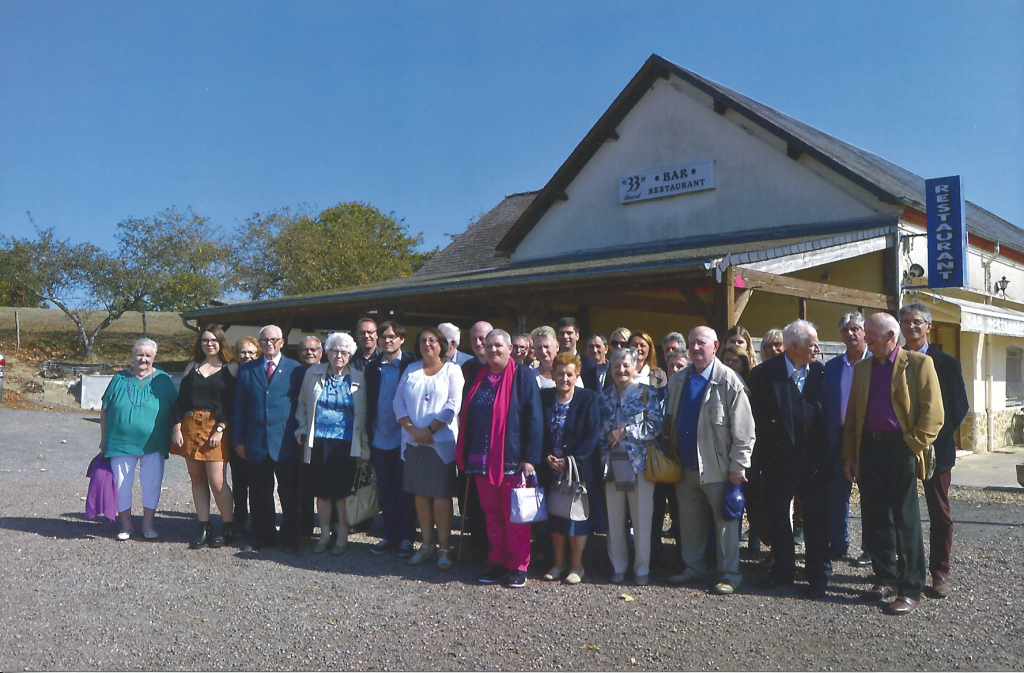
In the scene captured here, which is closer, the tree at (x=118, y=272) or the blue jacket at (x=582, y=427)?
the blue jacket at (x=582, y=427)

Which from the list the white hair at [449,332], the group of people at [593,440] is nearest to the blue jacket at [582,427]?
the group of people at [593,440]

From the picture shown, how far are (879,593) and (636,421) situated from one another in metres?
Result: 1.70

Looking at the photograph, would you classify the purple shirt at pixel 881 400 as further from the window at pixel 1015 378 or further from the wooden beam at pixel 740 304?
the window at pixel 1015 378

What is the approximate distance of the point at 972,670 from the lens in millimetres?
3562

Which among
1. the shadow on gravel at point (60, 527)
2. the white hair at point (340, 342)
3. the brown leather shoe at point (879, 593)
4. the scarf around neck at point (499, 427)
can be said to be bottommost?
the shadow on gravel at point (60, 527)

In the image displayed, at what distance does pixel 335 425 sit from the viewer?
5754 millimetres

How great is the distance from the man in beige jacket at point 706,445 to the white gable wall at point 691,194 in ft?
30.5

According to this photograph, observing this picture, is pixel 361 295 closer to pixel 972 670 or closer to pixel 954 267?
pixel 954 267

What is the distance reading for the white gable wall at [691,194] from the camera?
13594 millimetres

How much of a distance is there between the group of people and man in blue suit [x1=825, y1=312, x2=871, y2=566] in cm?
2

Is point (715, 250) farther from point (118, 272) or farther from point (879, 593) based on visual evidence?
point (118, 272)

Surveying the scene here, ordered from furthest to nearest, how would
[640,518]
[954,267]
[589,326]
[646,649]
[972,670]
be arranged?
1. [589,326]
2. [954,267]
3. [640,518]
4. [646,649]
5. [972,670]

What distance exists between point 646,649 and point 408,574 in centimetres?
192

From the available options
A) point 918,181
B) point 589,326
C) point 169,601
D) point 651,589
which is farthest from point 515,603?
point 918,181
